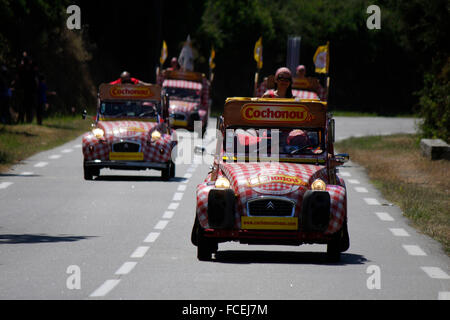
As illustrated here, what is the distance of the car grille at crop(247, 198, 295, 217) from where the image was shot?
13.1 meters

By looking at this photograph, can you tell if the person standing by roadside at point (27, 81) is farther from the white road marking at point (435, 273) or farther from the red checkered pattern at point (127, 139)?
the white road marking at point (435, 273)

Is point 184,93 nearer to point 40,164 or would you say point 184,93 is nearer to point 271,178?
point 40,164

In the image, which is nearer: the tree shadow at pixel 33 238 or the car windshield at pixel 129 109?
the tree shadow at pixel 33 238

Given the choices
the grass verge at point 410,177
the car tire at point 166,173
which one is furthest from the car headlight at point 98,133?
the grass verge at point 410,177

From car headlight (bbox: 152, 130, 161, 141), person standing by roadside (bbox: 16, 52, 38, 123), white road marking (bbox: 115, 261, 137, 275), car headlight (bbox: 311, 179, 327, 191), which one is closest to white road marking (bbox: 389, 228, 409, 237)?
car headlight (bbox: 311, 179, 327, 191)

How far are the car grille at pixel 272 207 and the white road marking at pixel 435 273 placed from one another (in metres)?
1.53

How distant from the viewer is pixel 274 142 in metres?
14.5

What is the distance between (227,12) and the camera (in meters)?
70.6

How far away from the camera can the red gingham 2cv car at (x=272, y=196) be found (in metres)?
13.1

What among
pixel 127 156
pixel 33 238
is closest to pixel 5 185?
pixel 127 156

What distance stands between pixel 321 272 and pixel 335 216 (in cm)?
86

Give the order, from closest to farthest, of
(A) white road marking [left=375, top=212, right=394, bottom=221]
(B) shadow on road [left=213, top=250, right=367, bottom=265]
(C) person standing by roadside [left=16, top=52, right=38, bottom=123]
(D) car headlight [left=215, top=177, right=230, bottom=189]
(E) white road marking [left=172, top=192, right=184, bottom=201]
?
(D) car headlight [left=215, top=177, right=230, bottom=189]
(B) shadow on road [left=213, top=250, right=367, bottom=265]
(A) white road marking [left=375, top=212, right=394, bottom=221]
(E) white road marking [left=172, top=192, right=184, bottom=201]
(C) person standing by roadside [left=16, top=52, right=38, bottom=123]

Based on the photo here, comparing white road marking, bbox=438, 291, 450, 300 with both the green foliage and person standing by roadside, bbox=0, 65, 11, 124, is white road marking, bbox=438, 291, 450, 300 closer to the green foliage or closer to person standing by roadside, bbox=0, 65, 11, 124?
the green foliage

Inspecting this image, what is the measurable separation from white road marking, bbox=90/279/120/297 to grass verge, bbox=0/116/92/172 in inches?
589
